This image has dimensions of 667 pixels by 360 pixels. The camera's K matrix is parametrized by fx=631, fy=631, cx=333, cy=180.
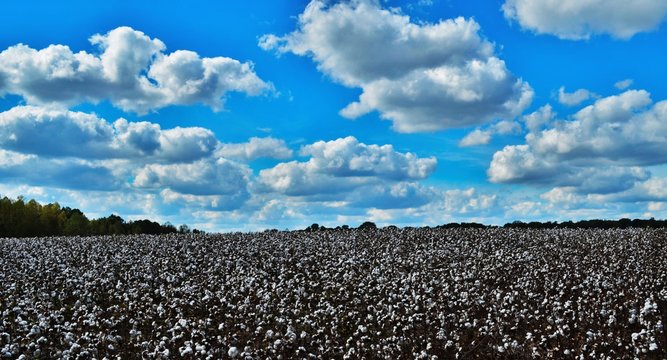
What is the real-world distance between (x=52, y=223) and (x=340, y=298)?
68609 mm

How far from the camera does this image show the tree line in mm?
68500

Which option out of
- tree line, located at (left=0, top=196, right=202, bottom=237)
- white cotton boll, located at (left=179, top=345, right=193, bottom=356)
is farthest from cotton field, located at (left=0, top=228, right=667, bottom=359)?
tree line, located at (left=0, top=196, right=202, bottom=237)

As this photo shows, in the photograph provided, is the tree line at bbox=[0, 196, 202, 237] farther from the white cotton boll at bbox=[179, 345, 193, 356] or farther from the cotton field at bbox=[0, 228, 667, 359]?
the white cotton boll at bbox=[179, 345, 193, 356]

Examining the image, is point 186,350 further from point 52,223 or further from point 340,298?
point 52,223

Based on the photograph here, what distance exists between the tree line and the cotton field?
Result: 32145 mm

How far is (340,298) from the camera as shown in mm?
21062

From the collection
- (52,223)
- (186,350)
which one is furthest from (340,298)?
(52,223)

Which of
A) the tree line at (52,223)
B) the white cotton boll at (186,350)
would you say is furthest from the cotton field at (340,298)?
the tree line at (52,223)

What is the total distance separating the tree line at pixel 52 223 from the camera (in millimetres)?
68500

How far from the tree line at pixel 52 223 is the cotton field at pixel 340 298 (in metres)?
32.1

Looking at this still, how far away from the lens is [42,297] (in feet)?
73.0

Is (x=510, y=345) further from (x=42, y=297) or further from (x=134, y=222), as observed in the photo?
(x=134, y=222)

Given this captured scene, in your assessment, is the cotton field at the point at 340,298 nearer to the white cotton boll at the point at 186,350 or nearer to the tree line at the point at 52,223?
the white cotton boll at the point at 186,350

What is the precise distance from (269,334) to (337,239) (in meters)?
21.6
